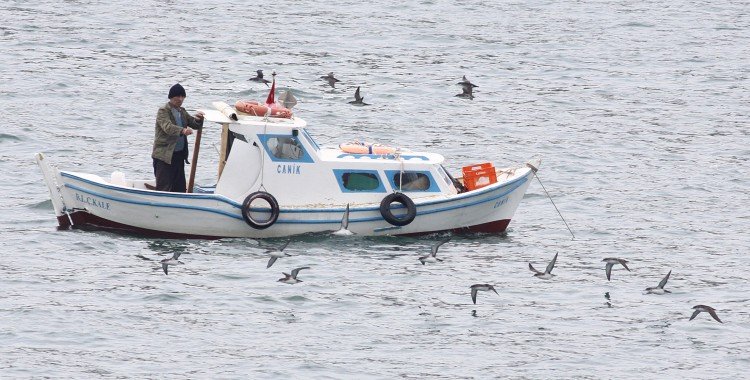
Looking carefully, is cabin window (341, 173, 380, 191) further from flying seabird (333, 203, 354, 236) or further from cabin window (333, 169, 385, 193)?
flying seabird (333, 203, 354, 236)

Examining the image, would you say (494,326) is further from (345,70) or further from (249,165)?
(345,70)

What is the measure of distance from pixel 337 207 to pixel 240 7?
94.0ft

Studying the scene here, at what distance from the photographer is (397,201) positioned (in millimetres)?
26297

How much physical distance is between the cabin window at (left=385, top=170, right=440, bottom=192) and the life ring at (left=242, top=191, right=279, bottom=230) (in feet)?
6.42

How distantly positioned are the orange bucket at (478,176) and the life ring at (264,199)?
3.40m

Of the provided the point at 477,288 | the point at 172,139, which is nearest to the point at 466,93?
the point at 172,139

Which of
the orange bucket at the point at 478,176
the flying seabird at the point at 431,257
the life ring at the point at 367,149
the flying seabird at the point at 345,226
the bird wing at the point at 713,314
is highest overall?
the life ring at the point at 367,149

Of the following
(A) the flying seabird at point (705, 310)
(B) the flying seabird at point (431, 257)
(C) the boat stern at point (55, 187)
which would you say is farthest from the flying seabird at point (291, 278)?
(A) the flying seabird at point (705, 310)

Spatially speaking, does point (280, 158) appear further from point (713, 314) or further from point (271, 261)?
point (713, 314)

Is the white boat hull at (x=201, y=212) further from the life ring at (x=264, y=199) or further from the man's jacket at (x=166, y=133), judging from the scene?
the man's jacket at (x=166, y=133)

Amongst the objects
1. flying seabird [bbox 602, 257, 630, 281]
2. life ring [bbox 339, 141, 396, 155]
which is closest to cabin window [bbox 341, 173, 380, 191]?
life ring [bbox 339, 141, 396, 155]

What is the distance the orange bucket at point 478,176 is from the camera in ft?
89.4

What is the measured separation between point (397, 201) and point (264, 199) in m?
2.14

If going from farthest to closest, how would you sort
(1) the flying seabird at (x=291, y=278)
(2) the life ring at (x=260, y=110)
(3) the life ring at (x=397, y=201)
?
(2) the life ring at (x=260, y=110)
(3) the life ring at (x=397, y=201)
(1) the flying seabird at (x=291, y=278)
